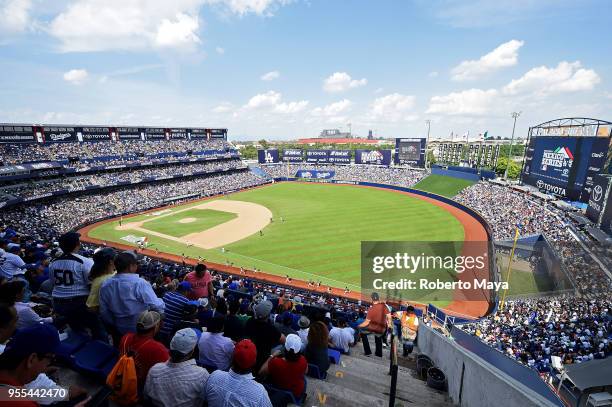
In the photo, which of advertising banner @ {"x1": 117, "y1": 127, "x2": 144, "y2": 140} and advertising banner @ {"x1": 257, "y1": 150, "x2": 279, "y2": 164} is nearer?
advertising banner @ {"x1": 117, "y1": 127, "x2": 144, "y2": 140}

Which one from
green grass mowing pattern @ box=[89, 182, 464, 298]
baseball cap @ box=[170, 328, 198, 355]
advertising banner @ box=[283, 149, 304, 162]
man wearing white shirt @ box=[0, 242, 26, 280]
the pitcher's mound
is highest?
baseball cap @ box=[170, 328, 198, 355]

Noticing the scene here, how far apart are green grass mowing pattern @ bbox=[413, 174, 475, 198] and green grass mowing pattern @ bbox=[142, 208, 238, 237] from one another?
34.2 meters

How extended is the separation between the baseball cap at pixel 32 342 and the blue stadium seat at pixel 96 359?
161 centimetres

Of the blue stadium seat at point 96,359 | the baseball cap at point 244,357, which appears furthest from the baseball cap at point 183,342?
the blue stadium seat at point 96,359

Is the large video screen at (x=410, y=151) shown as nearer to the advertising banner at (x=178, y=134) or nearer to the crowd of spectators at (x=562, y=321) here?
the crowd of spectators at (x=562, y=321)

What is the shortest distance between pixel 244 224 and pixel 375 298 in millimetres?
29832

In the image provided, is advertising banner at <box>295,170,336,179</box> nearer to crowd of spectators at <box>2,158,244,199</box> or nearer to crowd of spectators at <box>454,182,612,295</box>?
crowd of spectators at <box>2,158,244,199</box>

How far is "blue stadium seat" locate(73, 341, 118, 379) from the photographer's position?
3998 millimetres

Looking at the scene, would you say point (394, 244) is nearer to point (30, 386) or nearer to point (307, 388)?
point (307, 388)

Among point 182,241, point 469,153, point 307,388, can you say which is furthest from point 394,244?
point 469,153

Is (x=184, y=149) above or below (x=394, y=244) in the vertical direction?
above

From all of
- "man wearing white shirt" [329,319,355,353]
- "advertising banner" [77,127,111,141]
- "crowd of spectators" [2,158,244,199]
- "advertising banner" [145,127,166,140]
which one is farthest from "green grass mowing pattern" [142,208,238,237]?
"man wearing white shirt" [329,319,355,353]

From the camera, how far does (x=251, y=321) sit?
4.64 metres

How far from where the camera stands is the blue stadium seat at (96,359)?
400 centimetres
